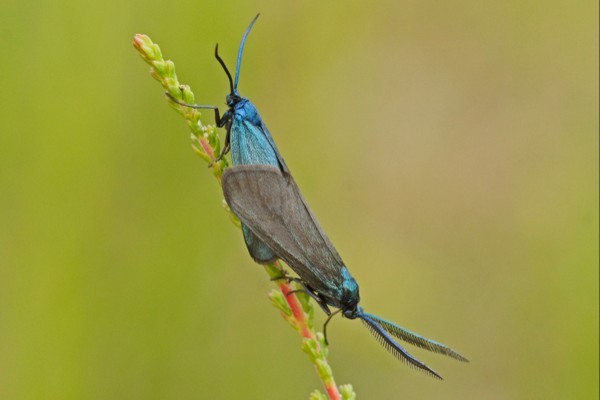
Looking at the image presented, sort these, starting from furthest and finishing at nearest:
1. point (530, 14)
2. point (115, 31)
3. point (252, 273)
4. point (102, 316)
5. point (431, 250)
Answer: point (530, 14)
point (431, 250)
point (252, 273)
point (115, 31)
point (102, 316)

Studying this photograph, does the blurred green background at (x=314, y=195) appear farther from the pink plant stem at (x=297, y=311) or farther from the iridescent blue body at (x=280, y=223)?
the pink plant stem at (x=297, y=311)

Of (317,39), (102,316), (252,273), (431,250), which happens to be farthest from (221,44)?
(431,250)

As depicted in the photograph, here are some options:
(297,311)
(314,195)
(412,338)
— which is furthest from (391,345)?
(314,195)

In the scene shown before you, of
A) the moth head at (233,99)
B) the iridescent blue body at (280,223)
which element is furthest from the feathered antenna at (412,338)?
the moth head at (233,99)

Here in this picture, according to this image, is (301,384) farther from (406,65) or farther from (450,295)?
(406,65)

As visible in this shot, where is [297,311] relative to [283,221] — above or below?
below

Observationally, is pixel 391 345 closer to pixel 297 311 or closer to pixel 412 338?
pixel 412 338

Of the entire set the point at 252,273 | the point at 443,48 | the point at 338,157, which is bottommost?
the point at 252,273

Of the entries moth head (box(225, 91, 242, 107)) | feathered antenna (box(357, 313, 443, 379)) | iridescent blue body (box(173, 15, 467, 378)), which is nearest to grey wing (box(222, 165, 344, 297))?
iridescent blue body (box(173, 15, 467, 378))
